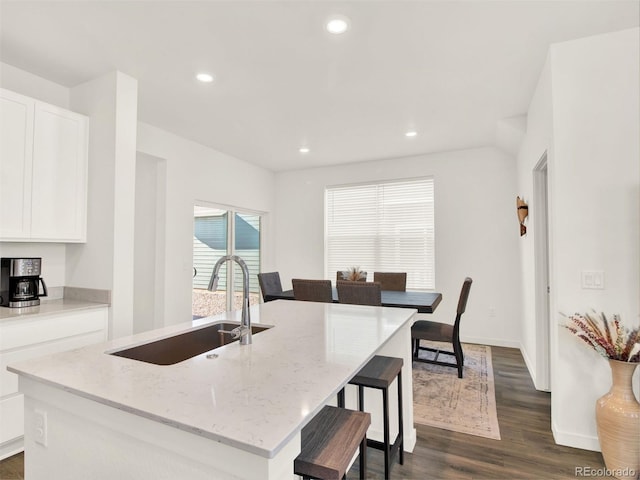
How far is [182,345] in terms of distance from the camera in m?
1.75

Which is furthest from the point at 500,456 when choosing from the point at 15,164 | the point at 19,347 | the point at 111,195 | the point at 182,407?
the point at 15,164

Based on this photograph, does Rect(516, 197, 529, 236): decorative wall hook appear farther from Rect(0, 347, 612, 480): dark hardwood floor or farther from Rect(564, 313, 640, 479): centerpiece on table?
Rect(0, 347, 612, 480): dark hardwood floor

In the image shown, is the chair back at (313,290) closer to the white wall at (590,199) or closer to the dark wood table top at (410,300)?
the dark wood table top at (410,300)

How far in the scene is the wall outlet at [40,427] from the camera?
1193mm

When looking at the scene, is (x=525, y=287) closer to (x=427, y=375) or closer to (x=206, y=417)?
(x=427, y=375)

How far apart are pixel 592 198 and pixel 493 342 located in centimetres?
299

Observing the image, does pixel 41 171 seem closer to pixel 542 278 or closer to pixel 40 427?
pixel 40 427

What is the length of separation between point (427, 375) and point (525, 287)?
1.61 metres

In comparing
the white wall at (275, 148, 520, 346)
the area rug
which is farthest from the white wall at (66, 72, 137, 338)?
the white wall at (275, 148, 520, 346)

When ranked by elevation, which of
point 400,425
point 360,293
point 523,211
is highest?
point 523,211

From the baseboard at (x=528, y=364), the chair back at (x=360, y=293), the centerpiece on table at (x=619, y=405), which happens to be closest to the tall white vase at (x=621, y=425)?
the centerpiece on table at (x=619, y=405)

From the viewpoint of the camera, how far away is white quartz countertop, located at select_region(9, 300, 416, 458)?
0.83 m

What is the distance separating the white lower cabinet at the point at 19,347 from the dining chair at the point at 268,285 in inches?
78.3

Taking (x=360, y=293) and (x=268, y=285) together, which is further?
(x=268, y=285)
